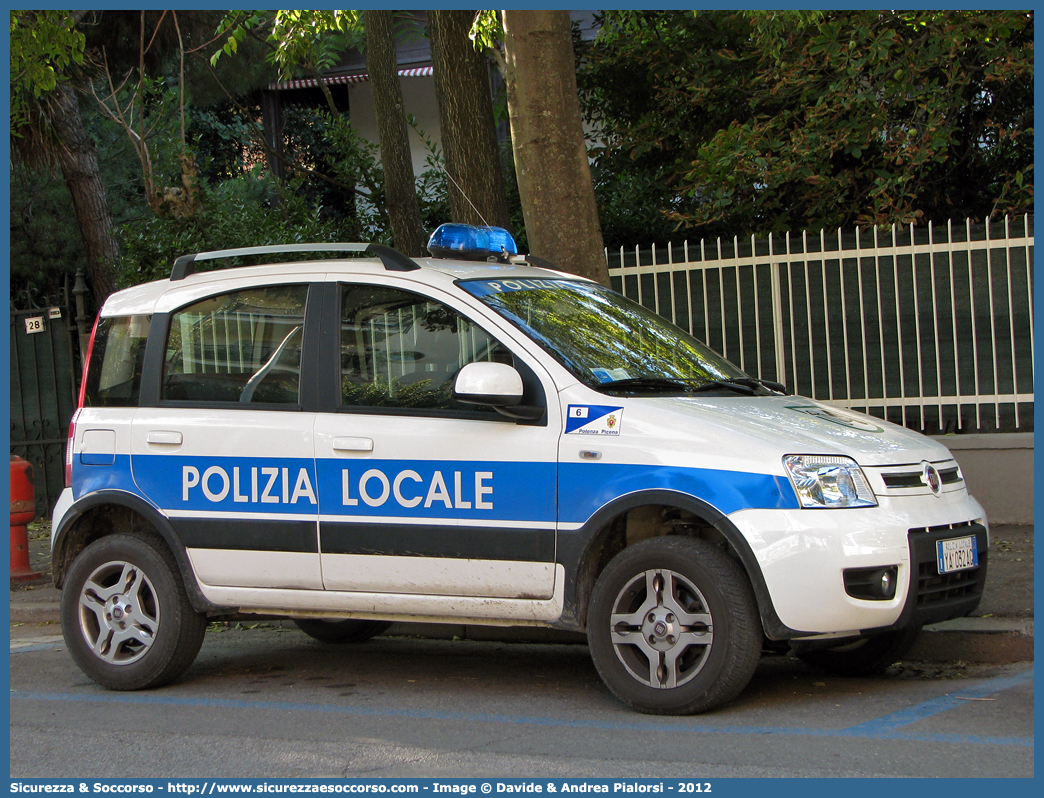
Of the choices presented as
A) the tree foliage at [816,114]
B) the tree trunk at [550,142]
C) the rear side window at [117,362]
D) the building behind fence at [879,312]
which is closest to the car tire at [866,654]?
the tree trunk at [550,142]

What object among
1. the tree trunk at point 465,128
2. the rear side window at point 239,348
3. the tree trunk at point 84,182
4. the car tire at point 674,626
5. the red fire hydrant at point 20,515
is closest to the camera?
the car tire at point 674,626

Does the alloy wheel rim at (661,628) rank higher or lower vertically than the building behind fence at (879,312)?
lower

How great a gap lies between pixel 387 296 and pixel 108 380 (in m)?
1.56

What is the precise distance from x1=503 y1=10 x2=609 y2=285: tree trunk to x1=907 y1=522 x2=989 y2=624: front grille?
3382 millimetres

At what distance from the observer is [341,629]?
652cm

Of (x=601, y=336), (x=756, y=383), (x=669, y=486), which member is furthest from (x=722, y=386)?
(x=669, y=486)

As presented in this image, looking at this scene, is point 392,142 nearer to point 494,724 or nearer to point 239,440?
point 239,440

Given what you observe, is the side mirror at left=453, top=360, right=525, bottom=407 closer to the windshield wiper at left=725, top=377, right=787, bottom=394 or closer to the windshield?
the windshield

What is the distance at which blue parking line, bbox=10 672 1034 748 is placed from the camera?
4.21 metres

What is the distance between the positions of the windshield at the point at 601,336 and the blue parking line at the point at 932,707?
5.10 feet

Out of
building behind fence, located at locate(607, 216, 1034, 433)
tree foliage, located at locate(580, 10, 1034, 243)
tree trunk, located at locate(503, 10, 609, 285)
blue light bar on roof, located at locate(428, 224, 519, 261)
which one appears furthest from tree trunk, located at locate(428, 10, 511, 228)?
blue light bar on roof, located at locate(428, 224, 519, 261)

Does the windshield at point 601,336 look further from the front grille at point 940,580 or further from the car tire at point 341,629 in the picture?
the car tire at point 341,629

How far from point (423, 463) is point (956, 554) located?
2.20 metres

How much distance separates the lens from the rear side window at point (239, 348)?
533cm
